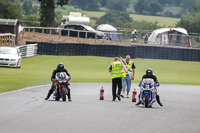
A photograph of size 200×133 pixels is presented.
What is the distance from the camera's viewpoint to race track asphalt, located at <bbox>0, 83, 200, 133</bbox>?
1237cm

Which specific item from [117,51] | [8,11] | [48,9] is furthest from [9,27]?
[8,11]

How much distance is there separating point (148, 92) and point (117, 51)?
1276 inches

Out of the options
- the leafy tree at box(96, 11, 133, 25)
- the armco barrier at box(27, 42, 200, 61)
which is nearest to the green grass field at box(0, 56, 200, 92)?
the armco barrier at box(27, 42, 200, 61)

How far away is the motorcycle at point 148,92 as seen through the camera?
1775cm

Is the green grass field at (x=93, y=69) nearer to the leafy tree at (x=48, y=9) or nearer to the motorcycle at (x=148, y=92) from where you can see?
the motorcycle at (x=148, y=92)

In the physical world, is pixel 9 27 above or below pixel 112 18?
below

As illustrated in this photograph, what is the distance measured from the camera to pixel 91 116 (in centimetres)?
1462

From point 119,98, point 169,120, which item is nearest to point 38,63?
point 119,98

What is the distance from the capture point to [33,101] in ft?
59.7

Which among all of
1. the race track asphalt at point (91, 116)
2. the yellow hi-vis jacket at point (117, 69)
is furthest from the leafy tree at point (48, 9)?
the yellow hi-vis jacket at point (117, 69)

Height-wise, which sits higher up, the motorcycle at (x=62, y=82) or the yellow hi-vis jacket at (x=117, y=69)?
the yellow hi-vis jacket at (x=117, y=69)

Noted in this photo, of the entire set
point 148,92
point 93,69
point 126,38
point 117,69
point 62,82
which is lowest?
point 93,69

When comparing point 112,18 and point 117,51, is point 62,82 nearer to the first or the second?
point 117,51

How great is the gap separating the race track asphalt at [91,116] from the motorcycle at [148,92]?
39cm
